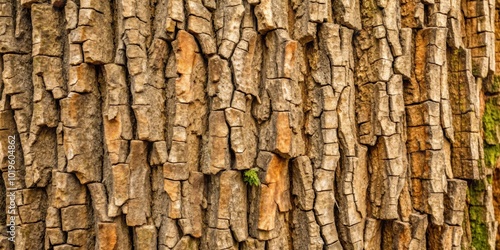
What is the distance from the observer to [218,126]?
5.50ft

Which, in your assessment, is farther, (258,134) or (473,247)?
(473,247)

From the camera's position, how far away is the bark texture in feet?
5.49

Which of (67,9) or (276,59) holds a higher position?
(67,9)

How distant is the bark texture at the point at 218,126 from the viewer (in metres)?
1.67

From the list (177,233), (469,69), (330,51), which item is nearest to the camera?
(177,233)

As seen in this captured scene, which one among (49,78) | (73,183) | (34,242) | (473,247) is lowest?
(473,247)

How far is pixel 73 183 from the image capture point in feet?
5.59

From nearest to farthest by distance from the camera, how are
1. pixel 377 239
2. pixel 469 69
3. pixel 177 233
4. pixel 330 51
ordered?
pixel 177 233
pixel 330 51
pixel 377 239
pixel 469 69

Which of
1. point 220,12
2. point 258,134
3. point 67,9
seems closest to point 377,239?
point 258,134

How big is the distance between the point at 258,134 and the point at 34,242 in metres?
1.19

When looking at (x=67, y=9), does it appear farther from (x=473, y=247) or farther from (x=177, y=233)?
(x=473, y=247)

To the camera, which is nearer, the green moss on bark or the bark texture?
the bark texture

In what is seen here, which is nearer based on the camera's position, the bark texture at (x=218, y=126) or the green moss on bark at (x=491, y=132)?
the bark texture at (x=218, y=126)

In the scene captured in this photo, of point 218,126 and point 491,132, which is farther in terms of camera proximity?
point 491,132
